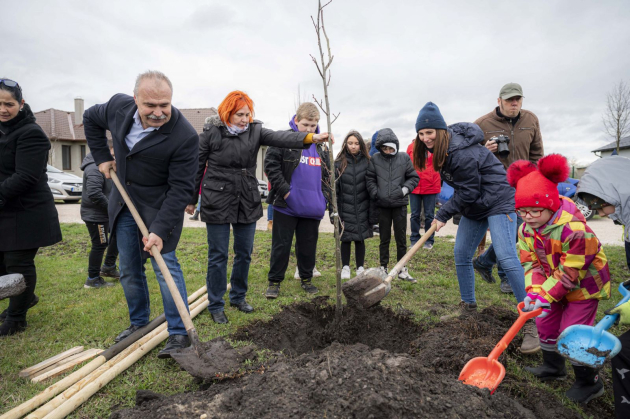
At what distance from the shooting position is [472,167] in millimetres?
3551

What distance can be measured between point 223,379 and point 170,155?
1.70 meters

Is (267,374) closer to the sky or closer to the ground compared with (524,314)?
closer to the ground

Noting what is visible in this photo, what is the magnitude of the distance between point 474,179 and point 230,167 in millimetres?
2298

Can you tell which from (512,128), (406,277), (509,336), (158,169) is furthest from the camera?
(406,277)

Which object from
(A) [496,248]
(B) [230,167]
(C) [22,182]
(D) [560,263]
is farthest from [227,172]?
(D) [560,263]

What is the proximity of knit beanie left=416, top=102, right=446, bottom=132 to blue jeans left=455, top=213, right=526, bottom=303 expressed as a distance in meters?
0.99

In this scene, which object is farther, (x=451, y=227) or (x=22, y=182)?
(x=451, y=227)

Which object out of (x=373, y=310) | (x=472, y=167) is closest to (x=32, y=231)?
(x=373, y=310)

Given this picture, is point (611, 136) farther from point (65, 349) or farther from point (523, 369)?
point (65, 349)

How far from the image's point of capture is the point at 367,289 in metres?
3.80

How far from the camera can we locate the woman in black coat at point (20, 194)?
334 centimetres

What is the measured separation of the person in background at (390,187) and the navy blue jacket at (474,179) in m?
1.68

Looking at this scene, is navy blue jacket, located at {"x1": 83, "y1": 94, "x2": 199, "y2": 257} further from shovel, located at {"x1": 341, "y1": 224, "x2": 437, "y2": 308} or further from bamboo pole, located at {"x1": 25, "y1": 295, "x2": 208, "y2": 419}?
shovel, located at {"x1": 341, "y1": 224, "x2": 437, "y2": 308}

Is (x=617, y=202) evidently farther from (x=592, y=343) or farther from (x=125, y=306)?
(x=125, y=306)
